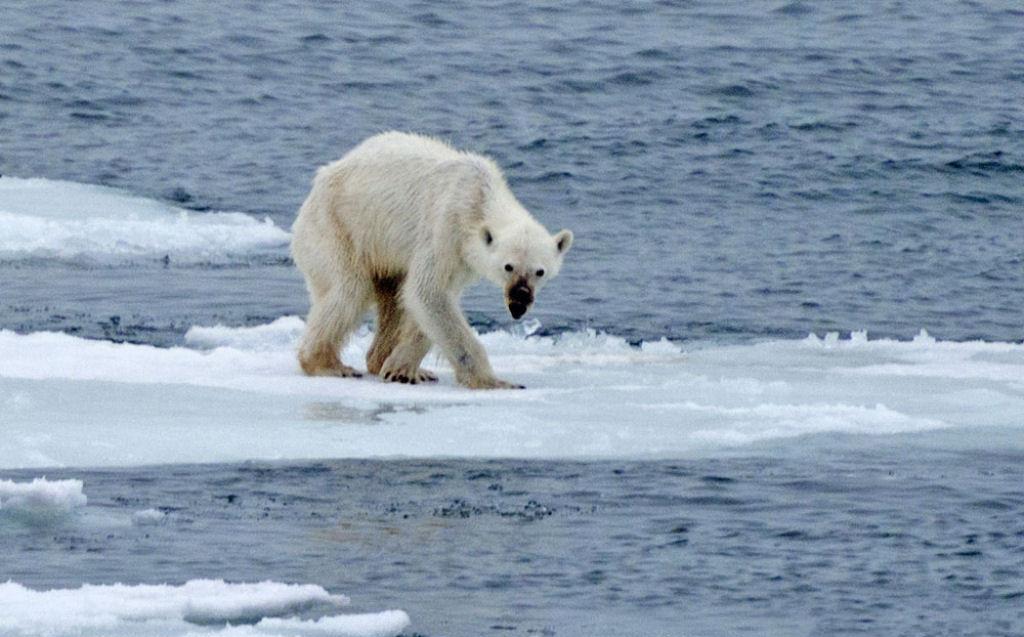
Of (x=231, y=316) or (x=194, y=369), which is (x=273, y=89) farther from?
(x=194, y=369)

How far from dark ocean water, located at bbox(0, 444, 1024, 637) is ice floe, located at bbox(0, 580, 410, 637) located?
26cm

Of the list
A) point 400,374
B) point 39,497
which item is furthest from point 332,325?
point 39,497

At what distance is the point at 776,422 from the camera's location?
1119cm

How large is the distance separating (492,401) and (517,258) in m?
0.74

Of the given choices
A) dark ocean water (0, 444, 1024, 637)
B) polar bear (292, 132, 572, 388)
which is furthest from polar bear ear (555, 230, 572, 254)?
dark ocean water (0, 444, 1024, 637)

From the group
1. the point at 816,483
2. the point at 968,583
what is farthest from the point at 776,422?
the point at 968,583

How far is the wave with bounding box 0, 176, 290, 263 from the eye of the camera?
17.7 metres

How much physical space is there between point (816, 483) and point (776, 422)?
3.59ft

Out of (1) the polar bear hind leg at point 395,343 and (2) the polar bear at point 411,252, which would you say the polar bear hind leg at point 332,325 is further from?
(1) the polar bear hind leg at point 395,343

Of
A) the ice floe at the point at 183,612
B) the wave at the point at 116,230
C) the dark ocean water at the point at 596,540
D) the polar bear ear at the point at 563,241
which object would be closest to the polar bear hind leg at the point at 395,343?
the polar bear ear at the point at 563,241

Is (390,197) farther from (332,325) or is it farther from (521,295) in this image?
(521,295)

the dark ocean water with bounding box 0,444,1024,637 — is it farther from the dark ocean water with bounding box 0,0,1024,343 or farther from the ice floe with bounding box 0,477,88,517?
the dark ocean water with bounding box 0,0,1024,343

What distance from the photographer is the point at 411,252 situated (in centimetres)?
1185

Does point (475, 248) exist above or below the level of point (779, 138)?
above
